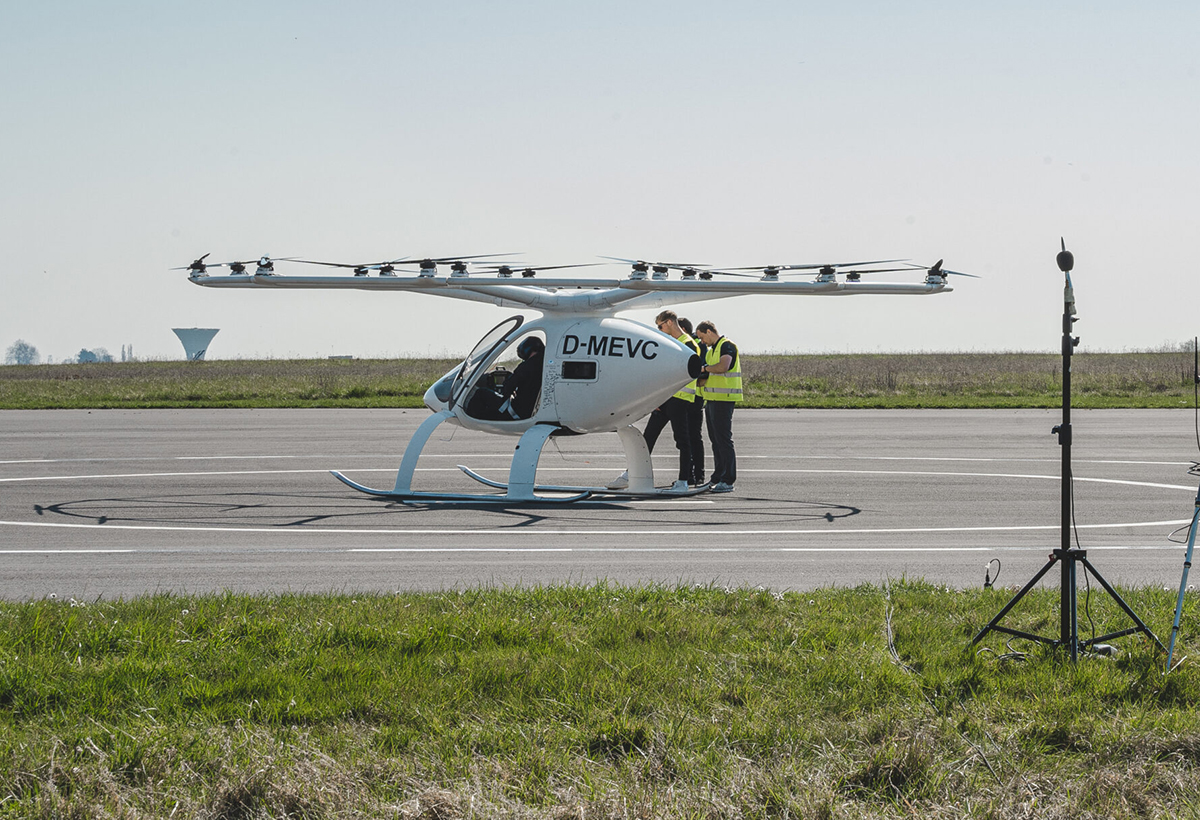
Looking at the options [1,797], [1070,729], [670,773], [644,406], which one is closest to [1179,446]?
[644,406]

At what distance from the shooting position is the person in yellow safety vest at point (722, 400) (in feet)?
48.8

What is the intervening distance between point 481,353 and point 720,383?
3.18 metres

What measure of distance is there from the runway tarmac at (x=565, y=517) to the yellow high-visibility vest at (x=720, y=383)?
4.38 feet

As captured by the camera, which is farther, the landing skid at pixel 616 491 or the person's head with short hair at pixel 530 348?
the landing skid at pixel 616 491

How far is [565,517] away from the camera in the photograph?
1248cm

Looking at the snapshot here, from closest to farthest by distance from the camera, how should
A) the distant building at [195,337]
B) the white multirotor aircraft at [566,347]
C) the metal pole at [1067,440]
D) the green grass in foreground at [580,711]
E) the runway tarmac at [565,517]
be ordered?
the green grass in foreground at [580,711]
the metal pole at [1067,440]
the runway tarmac at [565,517]
the white multirotor aircraft at [566,347]
the distant building at [195,337]

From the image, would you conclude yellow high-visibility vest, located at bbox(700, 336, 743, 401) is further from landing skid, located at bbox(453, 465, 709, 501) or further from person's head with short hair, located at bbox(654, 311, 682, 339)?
landing skid, located at bbox(453, 465, 709, 501)

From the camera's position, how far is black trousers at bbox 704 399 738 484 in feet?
48.8

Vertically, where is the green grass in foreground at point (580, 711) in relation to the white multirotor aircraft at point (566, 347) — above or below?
below

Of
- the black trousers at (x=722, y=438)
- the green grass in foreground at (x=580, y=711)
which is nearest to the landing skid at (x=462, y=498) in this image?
the black trousers at (x=722, y=438)

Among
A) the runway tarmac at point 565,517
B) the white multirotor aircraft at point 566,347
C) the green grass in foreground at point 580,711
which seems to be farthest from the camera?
the white multirotor aircraft at point 566,347

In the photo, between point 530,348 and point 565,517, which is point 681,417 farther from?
point 565,517

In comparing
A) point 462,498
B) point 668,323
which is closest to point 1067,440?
point 462,498

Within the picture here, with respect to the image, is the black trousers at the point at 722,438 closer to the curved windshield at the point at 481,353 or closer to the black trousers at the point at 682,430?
the black trousers at the point at 682,430
